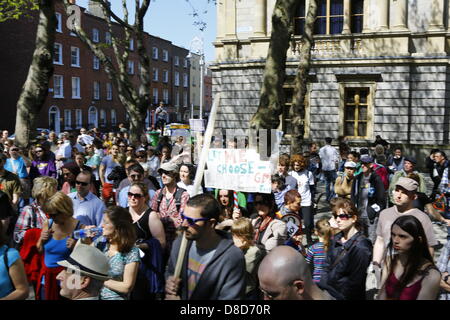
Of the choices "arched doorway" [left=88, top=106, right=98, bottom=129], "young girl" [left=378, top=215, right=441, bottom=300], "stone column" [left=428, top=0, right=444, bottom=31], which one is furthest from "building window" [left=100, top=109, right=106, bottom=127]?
"young girl" [left=378, top=215, right=441, bottom=300]

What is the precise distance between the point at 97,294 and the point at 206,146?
1.42 metres

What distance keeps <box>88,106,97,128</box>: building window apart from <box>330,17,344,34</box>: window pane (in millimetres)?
32813

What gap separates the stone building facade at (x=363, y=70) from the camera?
21.6 meters

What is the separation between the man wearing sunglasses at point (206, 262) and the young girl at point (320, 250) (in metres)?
1.74

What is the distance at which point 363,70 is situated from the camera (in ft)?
73.5

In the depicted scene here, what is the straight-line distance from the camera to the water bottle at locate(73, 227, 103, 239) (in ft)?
14.5

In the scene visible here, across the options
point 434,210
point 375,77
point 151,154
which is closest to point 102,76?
point 375,77

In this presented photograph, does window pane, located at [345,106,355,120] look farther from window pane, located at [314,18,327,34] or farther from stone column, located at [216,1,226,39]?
stone column, located at [216,1,226,39]

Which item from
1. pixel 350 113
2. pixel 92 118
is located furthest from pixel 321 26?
pixel 92 118

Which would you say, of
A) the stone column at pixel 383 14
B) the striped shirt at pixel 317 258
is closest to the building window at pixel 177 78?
the stone column at pixel 383 14

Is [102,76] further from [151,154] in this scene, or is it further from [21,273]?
[21,273]

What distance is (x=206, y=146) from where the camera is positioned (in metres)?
3.97

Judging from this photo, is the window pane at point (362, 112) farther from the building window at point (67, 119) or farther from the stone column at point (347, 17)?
the building window at point (67, 119)
